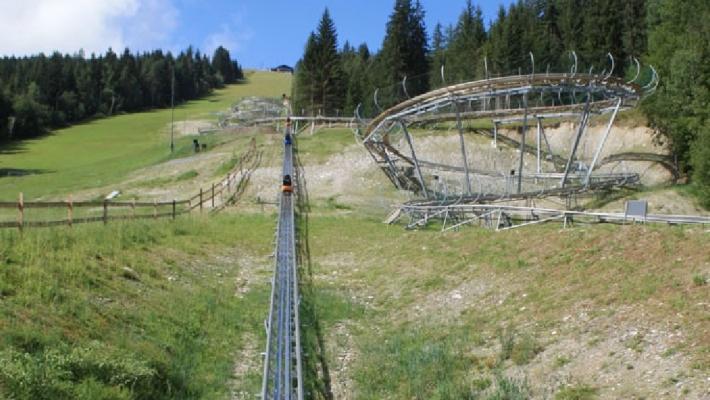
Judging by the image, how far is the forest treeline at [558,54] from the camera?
129ft

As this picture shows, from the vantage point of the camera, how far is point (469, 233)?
22.4 metres

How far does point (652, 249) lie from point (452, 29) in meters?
102

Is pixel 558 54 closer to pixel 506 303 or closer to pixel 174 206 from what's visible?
pixel 174 206

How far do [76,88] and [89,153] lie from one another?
56.9 metres

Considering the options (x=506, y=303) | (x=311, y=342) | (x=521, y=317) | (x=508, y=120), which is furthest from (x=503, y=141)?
(x=311, y=342)

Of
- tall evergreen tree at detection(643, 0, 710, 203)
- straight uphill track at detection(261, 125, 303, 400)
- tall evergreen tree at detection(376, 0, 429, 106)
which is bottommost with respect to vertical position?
straight uphill track at detection(261, 125, 303, 400)

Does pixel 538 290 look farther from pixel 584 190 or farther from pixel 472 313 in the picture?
pixel 584 190

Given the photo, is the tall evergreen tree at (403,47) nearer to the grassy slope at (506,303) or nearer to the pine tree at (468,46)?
the pine tree at (468,46)

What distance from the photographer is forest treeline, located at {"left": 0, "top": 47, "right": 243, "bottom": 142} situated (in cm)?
10962

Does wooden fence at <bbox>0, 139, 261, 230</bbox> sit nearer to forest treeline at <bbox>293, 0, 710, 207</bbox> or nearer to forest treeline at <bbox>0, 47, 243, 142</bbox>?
forest treeline at <bbox>293, 0, 710, 207</bbox>

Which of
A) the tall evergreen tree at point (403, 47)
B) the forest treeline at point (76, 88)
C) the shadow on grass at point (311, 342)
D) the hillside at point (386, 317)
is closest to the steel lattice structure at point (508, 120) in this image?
the hillside at point (386, 317)

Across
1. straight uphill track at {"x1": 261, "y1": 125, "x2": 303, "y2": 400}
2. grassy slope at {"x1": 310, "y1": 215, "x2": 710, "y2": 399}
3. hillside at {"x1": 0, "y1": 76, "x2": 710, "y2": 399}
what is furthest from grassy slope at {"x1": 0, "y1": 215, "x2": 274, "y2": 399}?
grassy slope at {"x1": 310, "y1": 215, "x2": 710, "y2": 399}

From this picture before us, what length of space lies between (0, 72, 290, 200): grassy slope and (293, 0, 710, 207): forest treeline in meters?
20.1

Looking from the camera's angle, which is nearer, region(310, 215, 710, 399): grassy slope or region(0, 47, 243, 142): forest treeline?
region(310, 215, 710, 399): grassy slope
